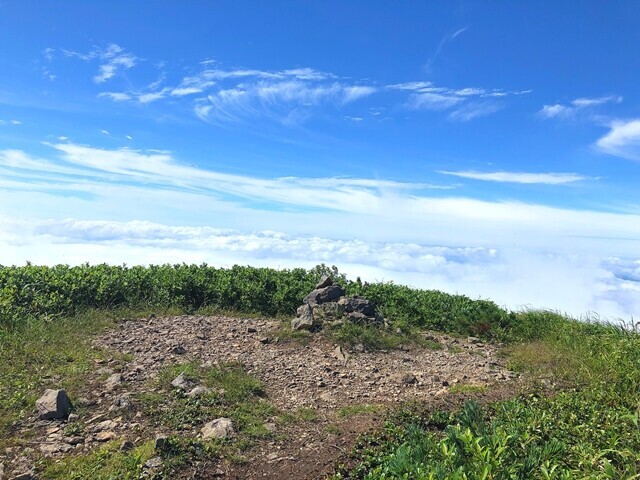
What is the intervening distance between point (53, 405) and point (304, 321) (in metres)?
4.36

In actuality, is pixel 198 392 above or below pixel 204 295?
below

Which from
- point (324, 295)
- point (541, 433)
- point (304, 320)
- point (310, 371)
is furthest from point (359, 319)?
point (541, 433)

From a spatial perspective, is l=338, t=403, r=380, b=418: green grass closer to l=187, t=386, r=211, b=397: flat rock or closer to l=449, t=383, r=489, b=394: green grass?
l=449, t=383, r=489, b=394: green grass

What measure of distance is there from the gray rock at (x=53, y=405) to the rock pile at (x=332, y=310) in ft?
13.4

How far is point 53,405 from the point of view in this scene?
18.4 ft

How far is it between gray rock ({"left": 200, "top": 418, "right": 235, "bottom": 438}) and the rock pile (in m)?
3.69

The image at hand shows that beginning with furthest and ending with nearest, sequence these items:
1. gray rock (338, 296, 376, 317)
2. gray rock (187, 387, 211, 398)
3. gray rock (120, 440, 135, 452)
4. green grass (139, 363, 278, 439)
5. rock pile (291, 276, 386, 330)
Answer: gray rock (338, 296, 376, 317), rock pile (291, 276, 386, 330), gray rock (187, 387, 211, 398), green grass (139, 363, 278, 439), gray rock (120, 440, 135, 452)

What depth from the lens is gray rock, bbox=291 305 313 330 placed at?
8.96 m

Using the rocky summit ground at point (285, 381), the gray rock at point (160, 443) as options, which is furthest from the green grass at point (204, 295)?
the gray rock at point (160, 443)

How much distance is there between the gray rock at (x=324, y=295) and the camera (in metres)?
10.4

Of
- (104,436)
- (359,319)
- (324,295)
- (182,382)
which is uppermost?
(324,295)

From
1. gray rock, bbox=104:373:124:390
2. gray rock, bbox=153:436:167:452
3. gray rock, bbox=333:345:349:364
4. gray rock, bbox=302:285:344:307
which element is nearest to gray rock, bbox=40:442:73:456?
gray rock, bbox=153:436:167:452

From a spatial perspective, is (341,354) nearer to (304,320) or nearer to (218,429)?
(304,320)

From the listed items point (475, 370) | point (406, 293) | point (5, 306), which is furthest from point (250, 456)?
point (406, 293)
